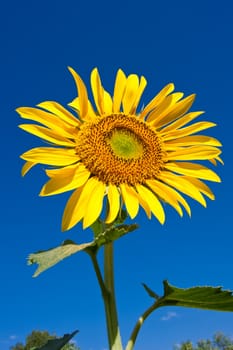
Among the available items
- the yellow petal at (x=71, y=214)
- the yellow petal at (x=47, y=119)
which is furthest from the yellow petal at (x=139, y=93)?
the yellow petal at (x=71, y=214)

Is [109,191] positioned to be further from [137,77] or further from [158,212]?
[137,77]

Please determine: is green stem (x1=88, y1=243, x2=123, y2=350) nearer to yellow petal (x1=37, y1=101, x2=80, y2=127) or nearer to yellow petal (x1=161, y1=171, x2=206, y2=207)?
yellow petal (x1=161, y1=171, x2=206, y2=207)

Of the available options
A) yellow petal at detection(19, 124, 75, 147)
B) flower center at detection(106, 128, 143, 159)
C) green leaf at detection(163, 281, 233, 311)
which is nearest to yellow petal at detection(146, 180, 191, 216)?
flower center at detection(106, 128, 143, 159)

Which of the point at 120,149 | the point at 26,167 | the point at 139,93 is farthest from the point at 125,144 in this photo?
the point at 26,167

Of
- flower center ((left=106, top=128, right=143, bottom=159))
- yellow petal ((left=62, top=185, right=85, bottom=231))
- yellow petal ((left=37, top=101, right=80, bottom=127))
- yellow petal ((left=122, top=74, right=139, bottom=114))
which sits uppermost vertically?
yellow petal ((left=122, top=74, right=139, bottom=114))

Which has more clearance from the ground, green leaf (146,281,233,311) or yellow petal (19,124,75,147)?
yellow petal (19,124,75,147)

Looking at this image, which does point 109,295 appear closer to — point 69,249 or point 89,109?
point 69,249
